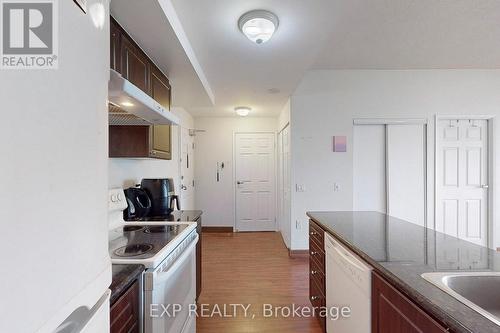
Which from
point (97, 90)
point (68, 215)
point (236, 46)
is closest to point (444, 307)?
point (68, 215)

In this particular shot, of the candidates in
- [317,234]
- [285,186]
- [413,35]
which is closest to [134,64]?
[317,234]

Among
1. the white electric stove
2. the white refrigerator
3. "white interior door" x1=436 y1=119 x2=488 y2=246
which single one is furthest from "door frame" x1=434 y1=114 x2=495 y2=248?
the white refrigerator

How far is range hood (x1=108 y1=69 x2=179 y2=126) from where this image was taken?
105cm

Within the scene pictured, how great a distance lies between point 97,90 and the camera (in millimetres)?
660

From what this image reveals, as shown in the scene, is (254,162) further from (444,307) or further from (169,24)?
(444,307)

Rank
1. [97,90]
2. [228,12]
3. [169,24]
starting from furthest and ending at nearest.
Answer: [228,12] < [169,24] < [97,90]

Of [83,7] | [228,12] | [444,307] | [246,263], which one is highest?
[228,12]

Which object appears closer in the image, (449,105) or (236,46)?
(236,46)

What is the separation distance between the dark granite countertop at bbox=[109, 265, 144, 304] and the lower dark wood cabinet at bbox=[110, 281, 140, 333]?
0.09 ft

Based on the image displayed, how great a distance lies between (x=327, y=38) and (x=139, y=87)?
5.20ft

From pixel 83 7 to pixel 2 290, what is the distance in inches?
23.0

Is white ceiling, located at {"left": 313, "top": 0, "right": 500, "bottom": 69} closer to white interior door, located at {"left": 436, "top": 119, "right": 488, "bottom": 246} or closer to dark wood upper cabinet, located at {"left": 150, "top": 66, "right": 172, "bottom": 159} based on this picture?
white interior door, located at {"left": 436, "top": 119, "right": 488, "bottom": 246}

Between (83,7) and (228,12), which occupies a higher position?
(228,12)

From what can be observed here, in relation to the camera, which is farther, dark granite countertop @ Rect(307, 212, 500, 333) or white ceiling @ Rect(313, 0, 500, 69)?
white ceiling @ Rect(313, 0, 500, 69)
